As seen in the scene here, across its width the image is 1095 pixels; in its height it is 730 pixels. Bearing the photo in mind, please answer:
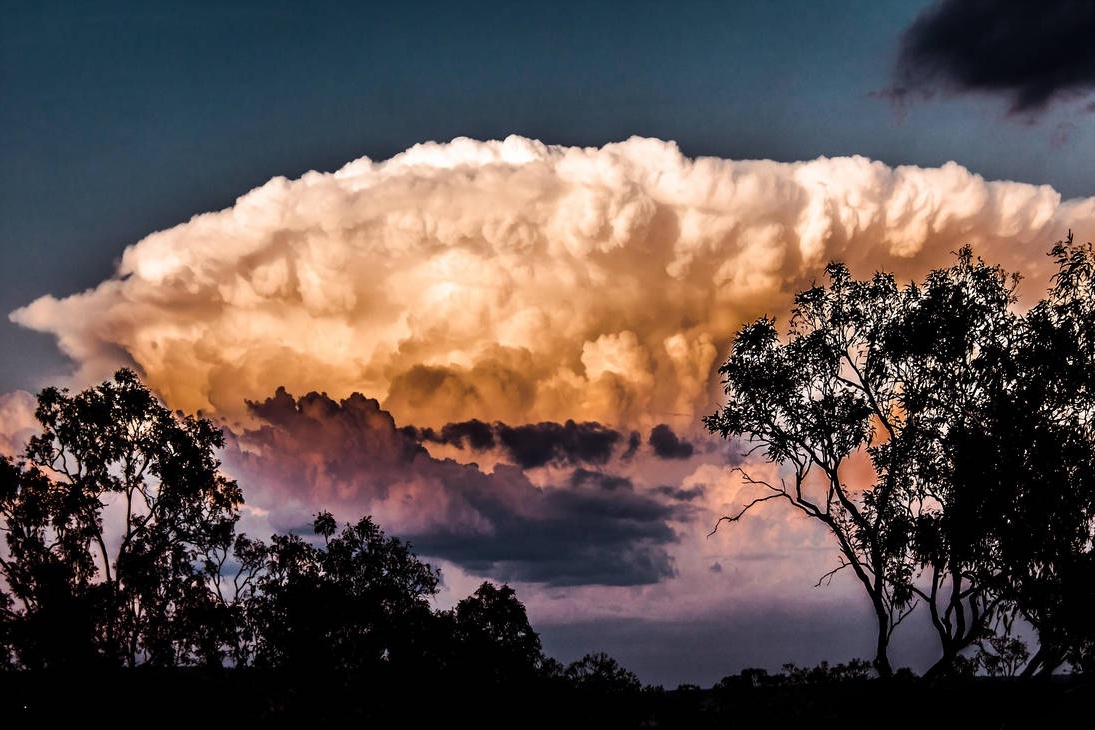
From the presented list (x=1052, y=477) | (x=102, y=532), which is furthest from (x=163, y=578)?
(x=1052, y=477)

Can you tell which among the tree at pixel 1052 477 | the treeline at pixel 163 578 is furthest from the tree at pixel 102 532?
the tree at pixel 1052 477

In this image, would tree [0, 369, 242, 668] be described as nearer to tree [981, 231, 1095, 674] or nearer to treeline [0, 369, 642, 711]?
treeline [0, 369, 642, 711]

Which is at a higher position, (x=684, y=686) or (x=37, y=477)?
(x=37, y=477)

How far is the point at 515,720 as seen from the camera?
2958 centimetres

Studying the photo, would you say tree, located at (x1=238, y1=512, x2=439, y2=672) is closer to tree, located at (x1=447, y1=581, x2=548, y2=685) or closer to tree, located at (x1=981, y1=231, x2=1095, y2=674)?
tree, located at (x1=447, y1=581, x2=548, y2=685)

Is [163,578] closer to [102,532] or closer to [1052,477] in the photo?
[102,532]

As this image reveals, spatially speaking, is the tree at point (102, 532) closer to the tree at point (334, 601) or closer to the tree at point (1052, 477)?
the tree at point (334, 601)

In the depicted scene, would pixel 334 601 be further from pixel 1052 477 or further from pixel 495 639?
pixel 1052 477

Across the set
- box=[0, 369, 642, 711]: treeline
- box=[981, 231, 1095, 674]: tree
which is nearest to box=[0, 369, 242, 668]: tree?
box=[0, 369, 642, 711]: treeline

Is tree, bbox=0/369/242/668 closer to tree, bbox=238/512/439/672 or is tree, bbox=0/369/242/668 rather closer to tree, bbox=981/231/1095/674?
tree, bbox=238/512/439/672

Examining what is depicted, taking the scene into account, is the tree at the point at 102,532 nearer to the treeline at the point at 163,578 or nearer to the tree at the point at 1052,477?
the treeline at the point at 163,578

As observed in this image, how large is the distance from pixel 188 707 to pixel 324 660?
1067 cm

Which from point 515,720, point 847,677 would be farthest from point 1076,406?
point 515,720

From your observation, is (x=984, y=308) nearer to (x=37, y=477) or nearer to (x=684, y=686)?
(x=684, y=686)
